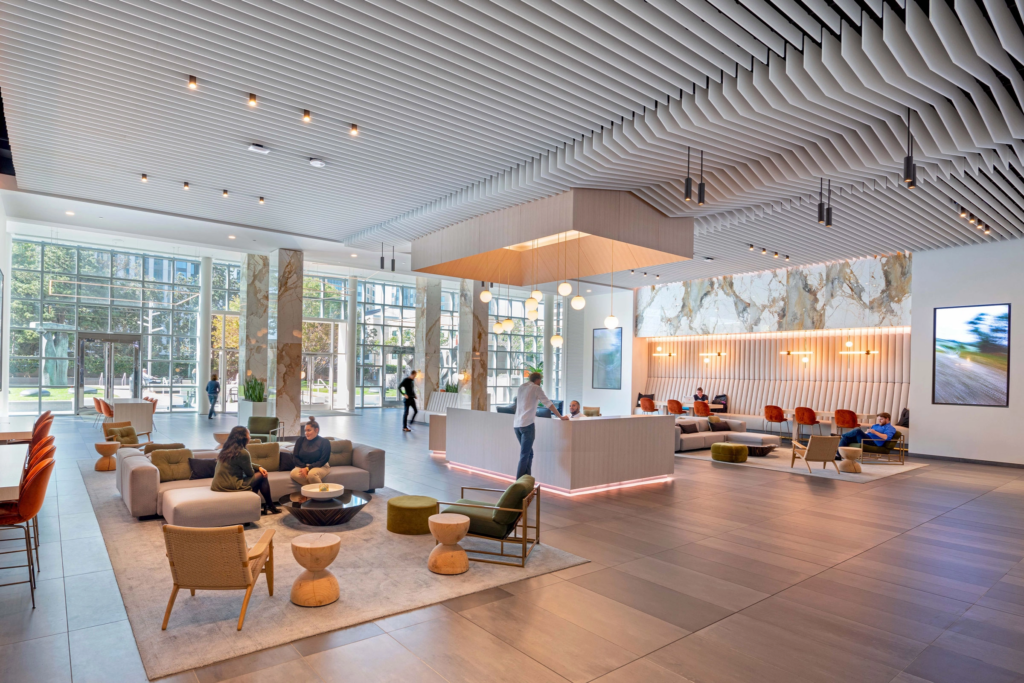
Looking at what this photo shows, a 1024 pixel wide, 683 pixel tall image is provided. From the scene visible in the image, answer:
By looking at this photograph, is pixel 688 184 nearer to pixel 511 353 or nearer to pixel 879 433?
pixel 879 433

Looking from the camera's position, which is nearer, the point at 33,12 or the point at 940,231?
the point at 33,12

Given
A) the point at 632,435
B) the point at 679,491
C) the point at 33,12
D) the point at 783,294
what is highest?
the point at 33,12

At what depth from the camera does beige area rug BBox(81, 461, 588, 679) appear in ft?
11.8

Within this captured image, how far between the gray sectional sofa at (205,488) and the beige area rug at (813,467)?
7.05 metres

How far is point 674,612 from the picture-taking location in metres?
4.20

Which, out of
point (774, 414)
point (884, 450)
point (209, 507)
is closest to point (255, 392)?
point (209, 507)

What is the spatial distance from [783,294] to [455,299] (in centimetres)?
1321

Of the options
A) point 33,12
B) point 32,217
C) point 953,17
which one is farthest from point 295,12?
point 32,217

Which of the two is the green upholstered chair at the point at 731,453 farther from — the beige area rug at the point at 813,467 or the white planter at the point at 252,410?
the white planter at the point at 252,410

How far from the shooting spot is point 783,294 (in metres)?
16.3

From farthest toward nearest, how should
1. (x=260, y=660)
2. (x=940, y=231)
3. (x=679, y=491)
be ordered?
1. (x=940, y=231)
2. (x=679, y=491)
3. (x=260, y=660)

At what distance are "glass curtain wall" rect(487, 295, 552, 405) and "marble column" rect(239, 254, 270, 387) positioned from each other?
9.51 m

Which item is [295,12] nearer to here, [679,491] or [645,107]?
[645,107]

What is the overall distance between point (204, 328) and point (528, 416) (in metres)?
14.5
